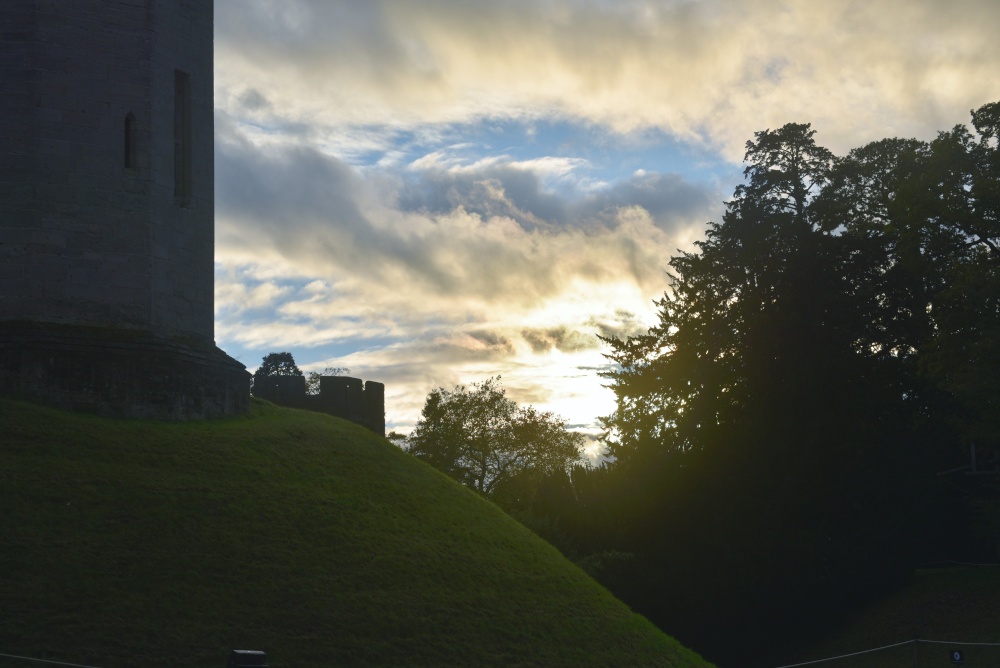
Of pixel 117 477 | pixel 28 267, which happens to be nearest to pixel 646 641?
pixel 117 477

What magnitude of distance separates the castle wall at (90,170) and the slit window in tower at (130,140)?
3 centimetres

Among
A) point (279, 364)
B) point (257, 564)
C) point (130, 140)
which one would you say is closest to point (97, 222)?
point (130, 140)

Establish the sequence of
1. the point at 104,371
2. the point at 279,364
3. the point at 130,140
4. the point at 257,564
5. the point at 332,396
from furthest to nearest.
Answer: the point at 279,364 < the point at 332,396 < the point at 130,140 < the point at 104,371 < the point at 257,564

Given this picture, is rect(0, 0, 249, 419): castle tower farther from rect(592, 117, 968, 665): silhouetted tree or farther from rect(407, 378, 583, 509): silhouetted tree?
rect(407, 378, 583, 509): silhouetted tree

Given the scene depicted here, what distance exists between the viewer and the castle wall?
26.7m

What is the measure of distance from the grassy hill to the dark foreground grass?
11804 millimetres

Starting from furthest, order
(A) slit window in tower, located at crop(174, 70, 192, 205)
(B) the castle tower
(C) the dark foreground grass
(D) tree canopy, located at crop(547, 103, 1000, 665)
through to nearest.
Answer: (D) tree canopy, located at crop(547, 103, 1000, 665) < (C) the dark foreground grass < (A) slit window in tower, located at crop(174, 70, 192, 205) < (B) the castle tower

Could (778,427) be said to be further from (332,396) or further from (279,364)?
(279,364)

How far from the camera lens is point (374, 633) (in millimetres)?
19750

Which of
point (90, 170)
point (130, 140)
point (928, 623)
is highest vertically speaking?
point (130, 140)

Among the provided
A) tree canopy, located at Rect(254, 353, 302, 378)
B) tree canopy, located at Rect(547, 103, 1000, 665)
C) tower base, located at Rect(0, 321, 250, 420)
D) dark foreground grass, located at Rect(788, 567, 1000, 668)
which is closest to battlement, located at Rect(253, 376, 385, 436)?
tree canopy, located at Rect(547, 103, 1000, 665)

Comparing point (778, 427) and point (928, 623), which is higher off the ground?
point (778, 427)

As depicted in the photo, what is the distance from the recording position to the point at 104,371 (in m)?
26.0

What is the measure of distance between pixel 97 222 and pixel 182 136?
4.28 meters
